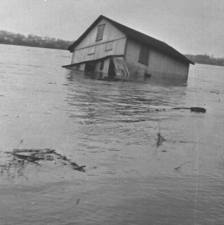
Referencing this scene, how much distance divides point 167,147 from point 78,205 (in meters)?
3.49

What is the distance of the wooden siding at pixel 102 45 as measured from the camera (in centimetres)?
2888

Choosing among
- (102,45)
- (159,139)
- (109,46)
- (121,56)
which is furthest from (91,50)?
(159,139)

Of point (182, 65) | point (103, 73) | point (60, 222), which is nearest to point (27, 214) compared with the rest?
point (60, 222)

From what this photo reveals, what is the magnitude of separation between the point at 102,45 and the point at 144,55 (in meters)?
3.40

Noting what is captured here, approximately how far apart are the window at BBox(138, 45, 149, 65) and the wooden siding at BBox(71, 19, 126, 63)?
200 cm

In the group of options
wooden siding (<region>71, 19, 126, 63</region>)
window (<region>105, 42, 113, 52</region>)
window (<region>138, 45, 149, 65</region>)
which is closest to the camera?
wooden siding (<region>71, 19, 126, 63</region>)

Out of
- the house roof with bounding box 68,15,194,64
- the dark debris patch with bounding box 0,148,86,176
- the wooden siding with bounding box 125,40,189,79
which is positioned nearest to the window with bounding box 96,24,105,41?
the house roof with bounding box 68,15,194,64

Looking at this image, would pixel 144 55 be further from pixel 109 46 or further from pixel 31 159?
pixel 31 159

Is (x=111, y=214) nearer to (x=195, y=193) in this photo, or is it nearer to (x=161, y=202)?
(x=161, y=202)

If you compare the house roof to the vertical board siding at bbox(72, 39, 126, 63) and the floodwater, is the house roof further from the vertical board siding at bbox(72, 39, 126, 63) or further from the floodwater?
the floodwater

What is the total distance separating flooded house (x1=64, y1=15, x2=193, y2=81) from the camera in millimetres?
28578

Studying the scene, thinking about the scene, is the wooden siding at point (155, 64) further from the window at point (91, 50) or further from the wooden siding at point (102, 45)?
the window at point (91, 50)

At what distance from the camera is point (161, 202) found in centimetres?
479

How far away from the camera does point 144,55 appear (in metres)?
30.2
